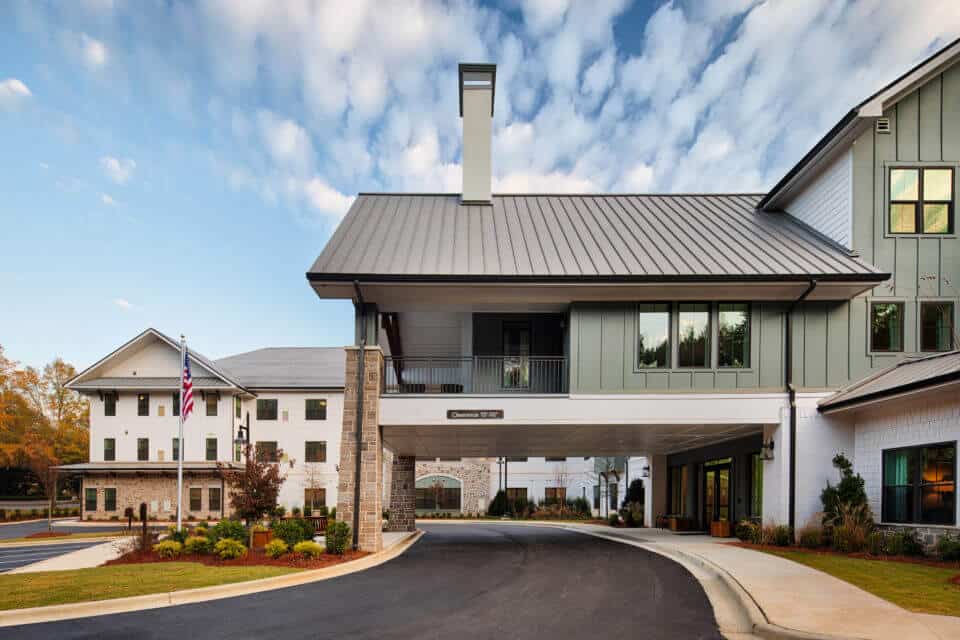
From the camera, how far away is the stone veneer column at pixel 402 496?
93.6 ft

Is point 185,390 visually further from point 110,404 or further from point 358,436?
point 110,404

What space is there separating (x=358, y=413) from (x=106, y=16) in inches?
494

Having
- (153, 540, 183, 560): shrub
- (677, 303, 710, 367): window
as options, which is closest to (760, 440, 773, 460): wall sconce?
(677, 303, 710, 367): window

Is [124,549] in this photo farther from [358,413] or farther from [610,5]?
[610,5]

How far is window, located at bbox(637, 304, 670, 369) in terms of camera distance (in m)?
19.1

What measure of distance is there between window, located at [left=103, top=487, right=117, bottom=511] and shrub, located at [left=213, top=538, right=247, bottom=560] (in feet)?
109

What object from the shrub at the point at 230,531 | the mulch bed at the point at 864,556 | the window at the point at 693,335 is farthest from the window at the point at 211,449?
the mulch bed at the point at 864,556

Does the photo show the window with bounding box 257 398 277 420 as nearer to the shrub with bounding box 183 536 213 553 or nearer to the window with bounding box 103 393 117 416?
the window with bounding box 103 393 117 416

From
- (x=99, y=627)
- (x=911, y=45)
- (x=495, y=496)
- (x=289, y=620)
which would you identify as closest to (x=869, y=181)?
(x=911, y=45)

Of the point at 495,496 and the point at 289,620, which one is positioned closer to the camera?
the point at 289,620

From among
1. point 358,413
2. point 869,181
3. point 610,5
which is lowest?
point 358,413

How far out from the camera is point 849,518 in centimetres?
1670

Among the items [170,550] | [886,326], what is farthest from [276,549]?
[886,326]

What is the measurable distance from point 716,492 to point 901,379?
10480mm
